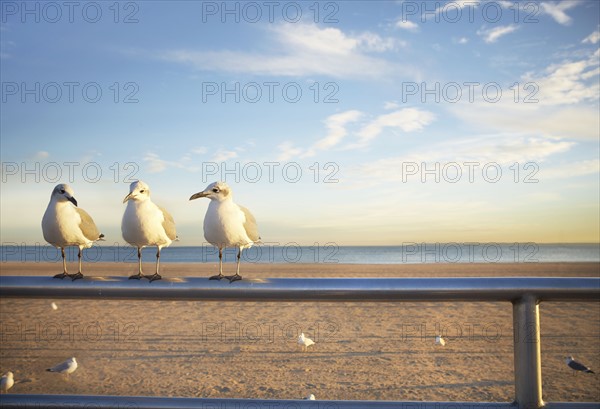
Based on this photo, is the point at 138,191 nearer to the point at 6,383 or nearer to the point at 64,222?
the point at 64,222

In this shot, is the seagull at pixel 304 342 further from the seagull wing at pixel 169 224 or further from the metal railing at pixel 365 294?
the metal railing at pixel 365 294

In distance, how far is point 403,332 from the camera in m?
9.08

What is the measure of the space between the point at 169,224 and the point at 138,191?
0.36 meters

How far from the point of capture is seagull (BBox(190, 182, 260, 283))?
3043mm

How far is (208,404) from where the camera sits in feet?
4.34

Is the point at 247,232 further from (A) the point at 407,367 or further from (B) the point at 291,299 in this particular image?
(A) the point at 407,367

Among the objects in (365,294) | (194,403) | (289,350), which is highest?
(365,294)

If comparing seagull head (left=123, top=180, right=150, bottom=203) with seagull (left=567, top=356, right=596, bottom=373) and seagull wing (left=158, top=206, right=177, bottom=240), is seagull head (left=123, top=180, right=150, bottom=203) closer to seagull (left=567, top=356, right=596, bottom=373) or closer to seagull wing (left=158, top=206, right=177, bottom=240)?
seagull wing (left=158, top=206, right=177, bottom=240)

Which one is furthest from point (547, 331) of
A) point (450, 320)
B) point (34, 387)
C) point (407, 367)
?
point (34, 387)

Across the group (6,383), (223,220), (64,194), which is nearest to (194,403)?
(223,220)

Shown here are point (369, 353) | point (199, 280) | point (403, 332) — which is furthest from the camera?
point (403, 332)

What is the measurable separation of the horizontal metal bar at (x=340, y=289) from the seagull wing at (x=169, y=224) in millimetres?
1858

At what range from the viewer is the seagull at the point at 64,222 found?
3.26 metres

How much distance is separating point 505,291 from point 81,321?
1102cm
